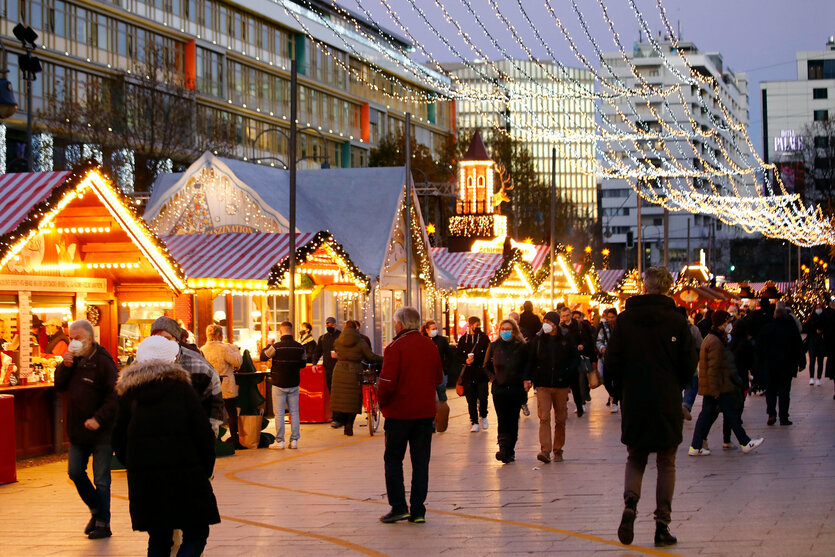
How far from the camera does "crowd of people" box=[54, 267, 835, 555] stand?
7086 mm

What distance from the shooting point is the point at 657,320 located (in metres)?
9.15

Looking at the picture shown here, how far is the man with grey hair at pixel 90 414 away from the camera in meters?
10.2

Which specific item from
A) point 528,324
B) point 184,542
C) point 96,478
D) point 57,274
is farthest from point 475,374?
point 184,542

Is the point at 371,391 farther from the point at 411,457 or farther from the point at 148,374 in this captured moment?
the point at 148,374

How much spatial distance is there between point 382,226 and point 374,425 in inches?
482

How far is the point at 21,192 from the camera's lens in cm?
1623

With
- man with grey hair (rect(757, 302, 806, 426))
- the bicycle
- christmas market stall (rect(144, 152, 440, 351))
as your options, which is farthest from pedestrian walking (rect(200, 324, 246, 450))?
man with grey hair (rect(757, 302, 806, 426))

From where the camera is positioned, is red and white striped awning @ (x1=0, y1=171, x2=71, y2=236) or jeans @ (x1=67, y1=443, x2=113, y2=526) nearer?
jeans @ (x1=67, y1=443, x2=113, y2=526)

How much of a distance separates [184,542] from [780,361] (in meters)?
13.1

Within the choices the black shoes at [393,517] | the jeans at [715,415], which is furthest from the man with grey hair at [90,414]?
the jeans at [715,415]

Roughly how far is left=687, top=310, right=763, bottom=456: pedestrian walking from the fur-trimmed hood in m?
8.69

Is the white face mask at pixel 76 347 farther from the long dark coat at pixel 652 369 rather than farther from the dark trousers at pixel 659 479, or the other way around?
the dark trousers at pixel 659 479

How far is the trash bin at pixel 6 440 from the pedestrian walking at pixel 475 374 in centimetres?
701

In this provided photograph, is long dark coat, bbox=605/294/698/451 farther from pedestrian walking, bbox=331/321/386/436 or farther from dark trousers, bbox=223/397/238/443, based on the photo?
pedestrian walking, bbox=331/321/386/436
